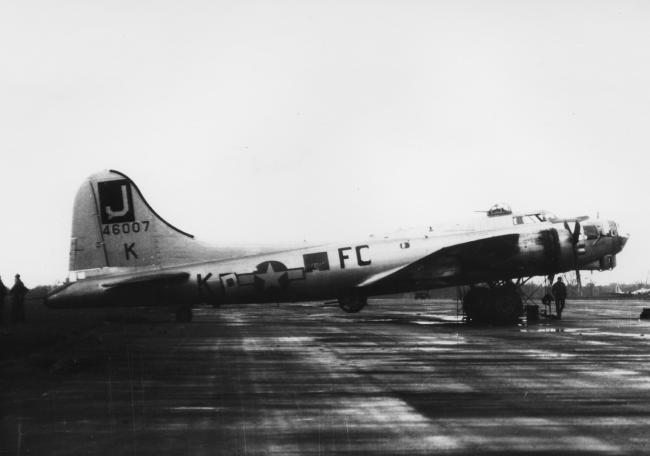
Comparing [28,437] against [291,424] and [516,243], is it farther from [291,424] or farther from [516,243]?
[516,243]

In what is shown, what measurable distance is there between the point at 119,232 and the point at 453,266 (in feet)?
44.1

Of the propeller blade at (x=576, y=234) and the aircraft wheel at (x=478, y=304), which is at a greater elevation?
the propeller blade at (x=576, y=234)

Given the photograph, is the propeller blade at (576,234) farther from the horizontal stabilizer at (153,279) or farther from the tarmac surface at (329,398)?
the horizontal stabilizer at (153,279)

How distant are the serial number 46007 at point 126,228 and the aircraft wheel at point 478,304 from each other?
13796 millimetres

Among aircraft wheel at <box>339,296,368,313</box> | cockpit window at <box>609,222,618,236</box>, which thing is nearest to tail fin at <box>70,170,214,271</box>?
aircraft wheel at <box>339,296,368,313</box>

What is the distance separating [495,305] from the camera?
29.8 metres

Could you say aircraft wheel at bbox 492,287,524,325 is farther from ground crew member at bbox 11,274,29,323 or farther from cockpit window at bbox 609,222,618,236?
ground crew member at bbox 11,274,29,323

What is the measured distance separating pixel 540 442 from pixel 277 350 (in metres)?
11.8

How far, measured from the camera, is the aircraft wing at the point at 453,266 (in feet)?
96.1

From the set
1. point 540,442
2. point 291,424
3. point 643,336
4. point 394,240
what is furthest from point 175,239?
point 540,442

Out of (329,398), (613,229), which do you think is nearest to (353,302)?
(613,229)

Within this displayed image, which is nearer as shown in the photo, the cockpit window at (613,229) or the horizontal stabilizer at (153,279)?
the horizontal stabilizer at (153,279)

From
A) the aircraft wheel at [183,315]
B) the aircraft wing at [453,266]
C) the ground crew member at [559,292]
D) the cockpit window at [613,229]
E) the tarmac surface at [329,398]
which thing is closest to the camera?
the tarmac surface at [329,398]

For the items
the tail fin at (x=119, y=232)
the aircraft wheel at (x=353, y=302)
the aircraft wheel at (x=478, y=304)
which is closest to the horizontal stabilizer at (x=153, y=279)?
the tail fin at (x=119, y=232)
